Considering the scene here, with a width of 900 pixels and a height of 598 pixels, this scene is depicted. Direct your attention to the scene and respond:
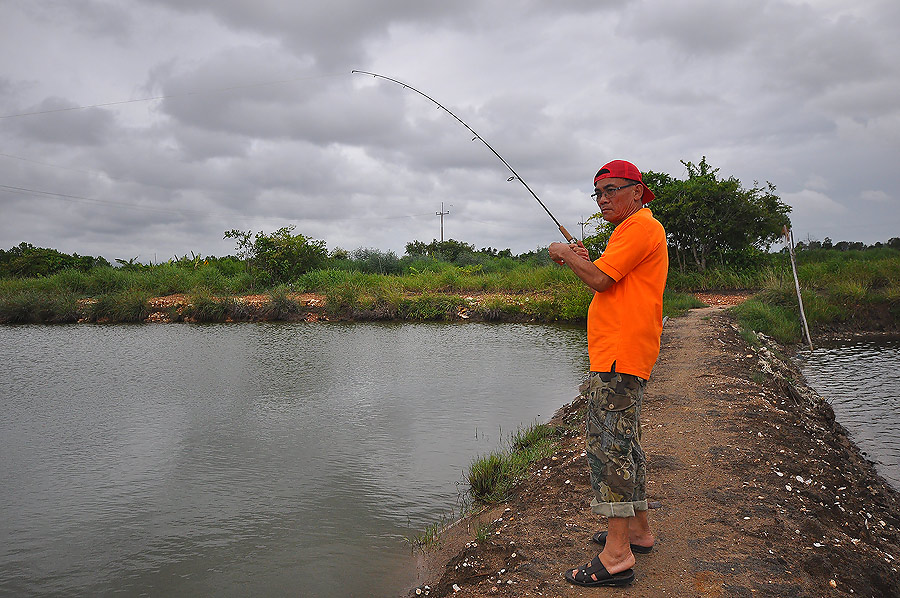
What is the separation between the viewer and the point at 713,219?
19656 mm

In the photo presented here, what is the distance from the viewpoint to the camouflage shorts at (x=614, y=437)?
2.66 metres

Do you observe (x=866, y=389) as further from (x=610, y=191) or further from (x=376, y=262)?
(x=376, y=262)

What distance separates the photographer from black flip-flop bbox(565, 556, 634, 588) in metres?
2.73

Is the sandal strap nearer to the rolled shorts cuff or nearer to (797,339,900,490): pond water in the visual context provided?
the rolled shorts cuff

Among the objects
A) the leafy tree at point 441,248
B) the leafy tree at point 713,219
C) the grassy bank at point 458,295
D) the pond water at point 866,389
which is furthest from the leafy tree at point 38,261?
the pond water at point 866,389

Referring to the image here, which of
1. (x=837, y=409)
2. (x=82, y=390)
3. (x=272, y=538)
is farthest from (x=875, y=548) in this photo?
(x=82, y=390)

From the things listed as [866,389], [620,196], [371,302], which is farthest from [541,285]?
[620,196]

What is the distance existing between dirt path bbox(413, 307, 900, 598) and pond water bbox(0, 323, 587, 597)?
2.54 feet

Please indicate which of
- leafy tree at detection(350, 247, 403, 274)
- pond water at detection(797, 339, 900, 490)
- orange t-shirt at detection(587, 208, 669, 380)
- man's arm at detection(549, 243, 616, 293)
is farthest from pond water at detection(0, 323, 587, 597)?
leafy tree at detection(350, 247, 403, 274)

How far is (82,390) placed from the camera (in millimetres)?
8875

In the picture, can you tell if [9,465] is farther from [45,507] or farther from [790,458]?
[790,458]

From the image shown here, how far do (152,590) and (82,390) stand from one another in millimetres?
6439

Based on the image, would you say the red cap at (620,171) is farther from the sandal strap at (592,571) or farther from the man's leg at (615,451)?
the sandal strap at (592,571)

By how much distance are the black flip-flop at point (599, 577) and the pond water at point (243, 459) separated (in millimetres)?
1273
